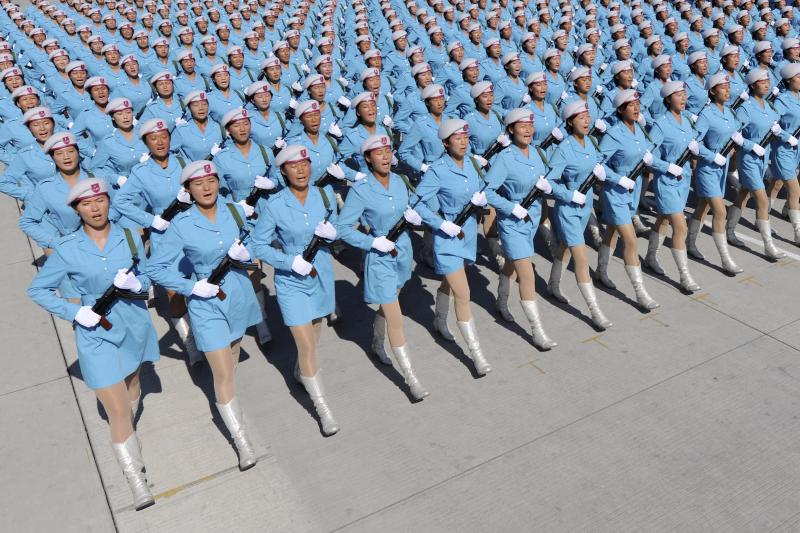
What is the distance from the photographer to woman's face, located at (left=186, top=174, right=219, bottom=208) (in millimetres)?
4105

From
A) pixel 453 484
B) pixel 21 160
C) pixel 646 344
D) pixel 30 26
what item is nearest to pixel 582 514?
pixel 453 484

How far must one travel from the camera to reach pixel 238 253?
4.15 metres

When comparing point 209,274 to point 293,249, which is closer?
point 209,274

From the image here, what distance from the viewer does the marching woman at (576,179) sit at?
5758 mm

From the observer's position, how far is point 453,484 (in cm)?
A: 419

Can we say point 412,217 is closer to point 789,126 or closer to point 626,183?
point 626,183

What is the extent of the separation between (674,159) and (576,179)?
48.2 inches

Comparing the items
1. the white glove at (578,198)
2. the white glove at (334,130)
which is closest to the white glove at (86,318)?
the white glove at (578,198)

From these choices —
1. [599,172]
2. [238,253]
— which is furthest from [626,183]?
[238,253]

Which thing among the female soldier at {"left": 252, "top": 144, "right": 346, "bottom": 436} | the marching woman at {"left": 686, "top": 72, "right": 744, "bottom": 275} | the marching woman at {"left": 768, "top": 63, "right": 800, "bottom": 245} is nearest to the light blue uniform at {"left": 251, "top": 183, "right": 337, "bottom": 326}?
the female soldier at {"left": 252, "top": 144, "right": 346, "bottom": 436}

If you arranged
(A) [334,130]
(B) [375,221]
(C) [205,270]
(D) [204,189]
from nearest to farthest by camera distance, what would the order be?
(D) [204,189] < (C) [205,270] < (B) [375,221] < (A) [334,130]

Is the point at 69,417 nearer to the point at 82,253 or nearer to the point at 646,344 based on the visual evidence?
the point at 82,253

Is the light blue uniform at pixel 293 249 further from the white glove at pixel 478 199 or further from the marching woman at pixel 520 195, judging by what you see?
the marching woman at pixel 520 195

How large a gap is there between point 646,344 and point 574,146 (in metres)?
1.87
